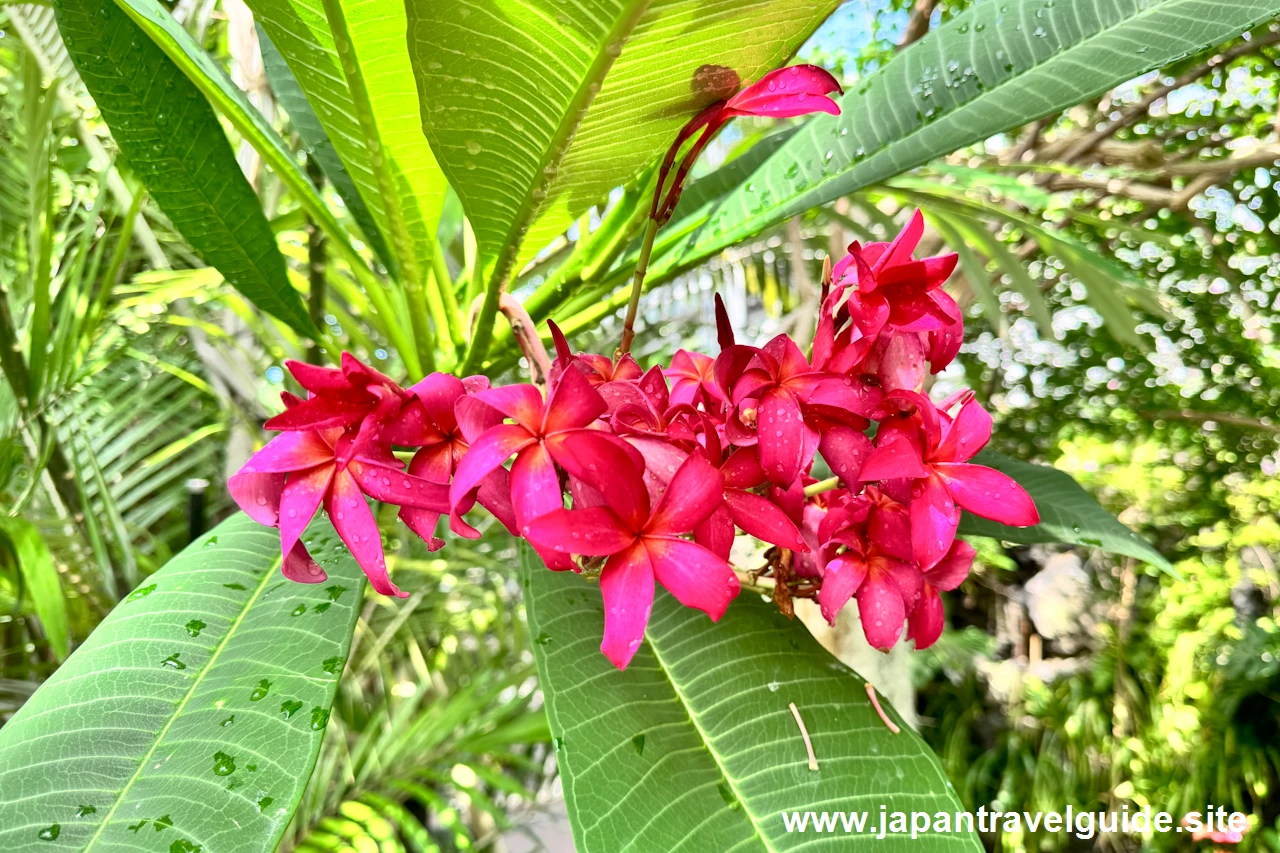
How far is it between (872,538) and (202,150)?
19.8 inches

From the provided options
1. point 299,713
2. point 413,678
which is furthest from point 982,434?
point 413,678

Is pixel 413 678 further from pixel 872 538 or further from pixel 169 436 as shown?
pixel 872 538

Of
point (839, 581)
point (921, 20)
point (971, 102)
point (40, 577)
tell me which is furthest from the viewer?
point (921, 20)

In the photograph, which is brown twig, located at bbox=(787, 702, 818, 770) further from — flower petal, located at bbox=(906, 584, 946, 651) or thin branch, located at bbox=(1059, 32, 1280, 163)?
thin branch, located at bbox=(1059, 32, 1280, 163)

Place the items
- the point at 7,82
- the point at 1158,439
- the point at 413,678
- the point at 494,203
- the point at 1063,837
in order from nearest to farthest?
the point at 494,203, the point at 7,82, the point at 413,678, the point at 1158,439, the point at 1063,837

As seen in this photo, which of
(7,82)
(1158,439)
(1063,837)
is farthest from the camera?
(1063,837)

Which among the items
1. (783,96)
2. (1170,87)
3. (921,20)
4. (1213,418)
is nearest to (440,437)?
(783,96)

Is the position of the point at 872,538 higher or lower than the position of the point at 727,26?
lower

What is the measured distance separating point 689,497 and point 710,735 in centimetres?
20

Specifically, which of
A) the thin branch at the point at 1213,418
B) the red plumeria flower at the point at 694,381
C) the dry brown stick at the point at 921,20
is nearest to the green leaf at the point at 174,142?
the red plumeria flower at the point at 694,381

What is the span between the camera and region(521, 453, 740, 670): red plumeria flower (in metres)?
0.30

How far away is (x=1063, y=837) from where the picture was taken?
2.71 meters

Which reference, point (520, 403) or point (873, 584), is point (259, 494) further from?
point (873, 584)

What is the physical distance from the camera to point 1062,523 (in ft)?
1.93
